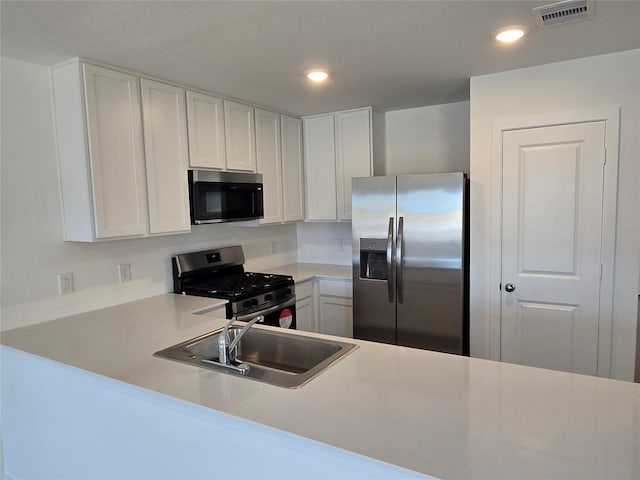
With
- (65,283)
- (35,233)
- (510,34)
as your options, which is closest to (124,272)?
(65,283)

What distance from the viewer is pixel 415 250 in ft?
9.46

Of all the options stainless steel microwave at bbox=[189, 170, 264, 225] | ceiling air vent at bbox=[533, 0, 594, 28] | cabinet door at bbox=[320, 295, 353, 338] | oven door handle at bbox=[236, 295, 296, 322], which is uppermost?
ceiling air vent at bbox=[533, 0, 594, 28]

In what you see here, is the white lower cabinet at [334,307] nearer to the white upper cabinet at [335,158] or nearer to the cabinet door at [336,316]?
the cabinet door at [336,316]

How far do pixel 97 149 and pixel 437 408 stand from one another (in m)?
2.13

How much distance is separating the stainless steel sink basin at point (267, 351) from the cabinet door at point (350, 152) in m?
1.96

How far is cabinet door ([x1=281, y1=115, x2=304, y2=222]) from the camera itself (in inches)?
146

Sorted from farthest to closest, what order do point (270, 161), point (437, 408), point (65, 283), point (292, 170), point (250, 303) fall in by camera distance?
point (292, 170) < point (270, 161) < point (250, 303) < point (65, 283) < point (437, 408)

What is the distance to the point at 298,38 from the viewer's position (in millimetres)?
2008

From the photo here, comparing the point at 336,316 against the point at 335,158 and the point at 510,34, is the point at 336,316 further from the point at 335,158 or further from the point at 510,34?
the point at 510,34

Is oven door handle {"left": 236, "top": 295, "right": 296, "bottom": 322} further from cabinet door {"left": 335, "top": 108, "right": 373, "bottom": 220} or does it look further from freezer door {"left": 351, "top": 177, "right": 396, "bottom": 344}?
cabinet door {"left": 335, "top": 108, "right": 373, "bottom": 220}

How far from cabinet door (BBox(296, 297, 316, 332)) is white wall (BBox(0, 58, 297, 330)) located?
1387 mm

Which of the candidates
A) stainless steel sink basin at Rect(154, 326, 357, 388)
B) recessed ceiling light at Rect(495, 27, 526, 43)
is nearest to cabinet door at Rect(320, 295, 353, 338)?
stainless steel sink basin at Rect(154, 326, 357, 388)

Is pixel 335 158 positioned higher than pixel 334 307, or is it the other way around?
pixel 335 158

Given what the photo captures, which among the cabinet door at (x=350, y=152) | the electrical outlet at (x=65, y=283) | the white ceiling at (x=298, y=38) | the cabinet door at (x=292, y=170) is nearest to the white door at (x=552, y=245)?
the white ceiling at (x=298, y=38)
